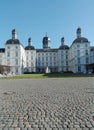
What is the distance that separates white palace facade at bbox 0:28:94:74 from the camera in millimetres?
80500

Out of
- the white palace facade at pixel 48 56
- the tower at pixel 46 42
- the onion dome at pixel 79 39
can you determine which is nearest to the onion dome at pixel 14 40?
the white palace facade at pixel 48 56

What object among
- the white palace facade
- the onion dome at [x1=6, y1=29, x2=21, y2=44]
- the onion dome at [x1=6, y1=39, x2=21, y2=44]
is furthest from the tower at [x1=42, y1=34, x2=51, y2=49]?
the onion dome at [x1=6, y1=39, x2=21, y2=44]

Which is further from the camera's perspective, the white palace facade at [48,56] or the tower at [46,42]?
the tower at [46,42]

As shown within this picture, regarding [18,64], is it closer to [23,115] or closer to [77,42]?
[77,42]

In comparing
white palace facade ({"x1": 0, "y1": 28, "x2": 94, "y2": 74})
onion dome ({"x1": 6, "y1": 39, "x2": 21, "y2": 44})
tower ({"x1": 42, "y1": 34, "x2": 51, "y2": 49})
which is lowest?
white palace facade ({"x1": 0, "y1": 28, "x2": 94, "y2": 74})

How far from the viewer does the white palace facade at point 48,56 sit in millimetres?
80500

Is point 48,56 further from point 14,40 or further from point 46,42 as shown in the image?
point 14,40

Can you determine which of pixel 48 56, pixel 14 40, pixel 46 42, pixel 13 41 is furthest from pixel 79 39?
pixel 13 41

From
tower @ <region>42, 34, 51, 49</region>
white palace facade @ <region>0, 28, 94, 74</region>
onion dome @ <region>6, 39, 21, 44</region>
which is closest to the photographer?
white palace facade @ <region>0, 28, 94, 74</region>

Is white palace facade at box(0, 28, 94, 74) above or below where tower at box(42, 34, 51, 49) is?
below

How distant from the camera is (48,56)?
324 ft

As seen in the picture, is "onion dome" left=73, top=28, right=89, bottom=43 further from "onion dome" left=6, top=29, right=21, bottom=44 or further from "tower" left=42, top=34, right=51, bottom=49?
"onion dome" left=6, top=29, right=21, bottom=44

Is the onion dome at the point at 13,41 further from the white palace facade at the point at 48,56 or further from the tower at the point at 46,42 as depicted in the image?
the tower at the point at 46,42

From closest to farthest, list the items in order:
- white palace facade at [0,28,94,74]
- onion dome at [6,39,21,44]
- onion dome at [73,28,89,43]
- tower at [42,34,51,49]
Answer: white palace facade at [0,28,94,74], onion dome at [73,28,89,43], onion dome at [6,39,21,44], tower at [42,34,51,49]
